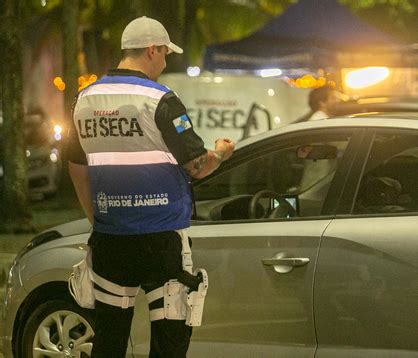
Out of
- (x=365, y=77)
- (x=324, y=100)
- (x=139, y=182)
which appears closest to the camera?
(x=139, y=182)

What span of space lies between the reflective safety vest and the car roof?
0.83 m

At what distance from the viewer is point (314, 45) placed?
52.9 feet

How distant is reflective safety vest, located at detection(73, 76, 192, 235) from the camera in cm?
429

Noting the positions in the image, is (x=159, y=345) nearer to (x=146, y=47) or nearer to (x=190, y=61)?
(x=146, y=47)

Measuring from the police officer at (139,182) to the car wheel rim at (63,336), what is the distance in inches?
34.1

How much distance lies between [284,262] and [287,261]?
2 cm

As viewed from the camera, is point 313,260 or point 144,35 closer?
point 144,35

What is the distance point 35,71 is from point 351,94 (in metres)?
12.3

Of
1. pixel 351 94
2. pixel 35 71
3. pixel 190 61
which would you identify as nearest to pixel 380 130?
pixel 351 94

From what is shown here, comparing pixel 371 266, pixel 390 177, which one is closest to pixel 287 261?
pixel 371 266

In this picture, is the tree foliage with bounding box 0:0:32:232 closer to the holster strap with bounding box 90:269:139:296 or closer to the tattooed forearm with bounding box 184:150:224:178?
the holster strap with bounding box 90:269:139:296

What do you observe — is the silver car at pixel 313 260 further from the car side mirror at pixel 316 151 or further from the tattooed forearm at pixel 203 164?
the tattooed forearm at pixel 203 164

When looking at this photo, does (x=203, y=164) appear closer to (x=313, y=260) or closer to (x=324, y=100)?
(x=313, y=260)

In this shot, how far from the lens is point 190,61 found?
2327cm
